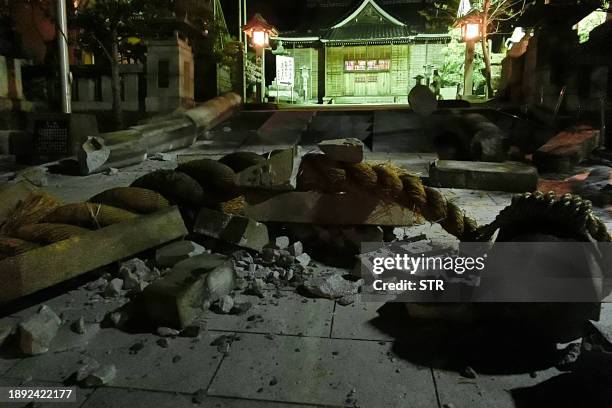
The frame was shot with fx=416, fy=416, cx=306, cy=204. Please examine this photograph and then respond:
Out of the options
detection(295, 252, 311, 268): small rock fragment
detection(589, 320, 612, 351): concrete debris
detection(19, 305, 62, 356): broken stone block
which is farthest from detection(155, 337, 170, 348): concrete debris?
detection(589, 320, 612, 351): concrete debris

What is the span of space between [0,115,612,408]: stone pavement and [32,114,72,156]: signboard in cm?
761

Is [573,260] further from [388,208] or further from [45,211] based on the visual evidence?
[45,211]

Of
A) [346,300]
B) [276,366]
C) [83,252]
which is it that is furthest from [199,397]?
[83,252]

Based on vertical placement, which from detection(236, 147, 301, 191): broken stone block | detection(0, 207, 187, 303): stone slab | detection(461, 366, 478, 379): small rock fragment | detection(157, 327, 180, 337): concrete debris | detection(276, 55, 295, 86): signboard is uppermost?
detection(276, 55, 295, 86): signboard

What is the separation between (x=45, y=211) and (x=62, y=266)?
96 centimetres

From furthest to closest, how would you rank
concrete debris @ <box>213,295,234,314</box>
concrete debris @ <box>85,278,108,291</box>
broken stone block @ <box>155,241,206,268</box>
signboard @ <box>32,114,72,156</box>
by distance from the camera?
1. signboard @ <box>32,114,72,156</box>
2. broken stone block @ <box>155,241,206,268</box>
3. concrete debris @ <box>85,278,108,291</box>
4. concrete debris @ <box>213,295,234,314</box>

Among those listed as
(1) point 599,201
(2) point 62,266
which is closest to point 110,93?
(2) point 62,266

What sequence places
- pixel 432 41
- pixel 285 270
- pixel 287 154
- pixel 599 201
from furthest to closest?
1. pixel 432 41
2. pixel 599 201
3. pixel 287 154
4. pixel 285 270

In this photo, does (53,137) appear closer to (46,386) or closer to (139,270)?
(139,270)

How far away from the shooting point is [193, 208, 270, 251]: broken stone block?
3.58 metres

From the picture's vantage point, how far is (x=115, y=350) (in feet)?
7.95

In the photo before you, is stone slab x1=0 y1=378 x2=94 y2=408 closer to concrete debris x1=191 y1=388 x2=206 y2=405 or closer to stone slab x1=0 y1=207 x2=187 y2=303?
concrete debris x1=191 y1=388 x2=206 y2=405

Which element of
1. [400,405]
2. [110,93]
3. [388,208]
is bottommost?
[400,405]

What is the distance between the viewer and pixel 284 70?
2420 cm
